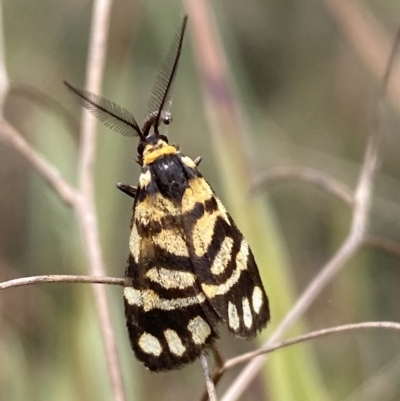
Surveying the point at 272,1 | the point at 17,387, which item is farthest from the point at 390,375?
the point at 272,1

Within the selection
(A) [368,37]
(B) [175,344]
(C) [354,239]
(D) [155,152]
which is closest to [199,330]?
(B) [175,344]

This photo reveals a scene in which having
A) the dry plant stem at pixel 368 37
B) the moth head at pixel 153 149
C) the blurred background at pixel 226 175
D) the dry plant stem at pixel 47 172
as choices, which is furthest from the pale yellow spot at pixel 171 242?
the dry plant stem at pixel 368 37

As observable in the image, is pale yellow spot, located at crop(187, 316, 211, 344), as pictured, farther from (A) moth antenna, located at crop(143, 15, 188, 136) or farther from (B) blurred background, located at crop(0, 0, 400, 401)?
(B) blurred background, located at crop(0, 0, 400, 401)

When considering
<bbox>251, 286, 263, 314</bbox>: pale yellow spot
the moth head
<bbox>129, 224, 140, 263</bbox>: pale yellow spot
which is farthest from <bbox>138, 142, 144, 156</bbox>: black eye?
<bbox>251, 286, 263, 314</bbox>: pale yellow spot

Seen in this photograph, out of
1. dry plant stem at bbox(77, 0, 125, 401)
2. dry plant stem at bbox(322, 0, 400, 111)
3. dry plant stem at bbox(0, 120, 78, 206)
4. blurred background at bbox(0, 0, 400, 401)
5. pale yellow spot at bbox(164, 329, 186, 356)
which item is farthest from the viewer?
dry plant stem at bbox(322, 0, 400, 111)

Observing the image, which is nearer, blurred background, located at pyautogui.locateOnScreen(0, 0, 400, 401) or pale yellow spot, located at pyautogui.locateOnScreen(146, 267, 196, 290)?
pale yellow spot, located at pyautogui.locateOnScreen(146, 267, 196, 290)

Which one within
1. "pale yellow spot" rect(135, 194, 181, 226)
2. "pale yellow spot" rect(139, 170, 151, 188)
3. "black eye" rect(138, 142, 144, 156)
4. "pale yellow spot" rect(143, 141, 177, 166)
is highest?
"black eye" rect(138, 142, 144, 156)
